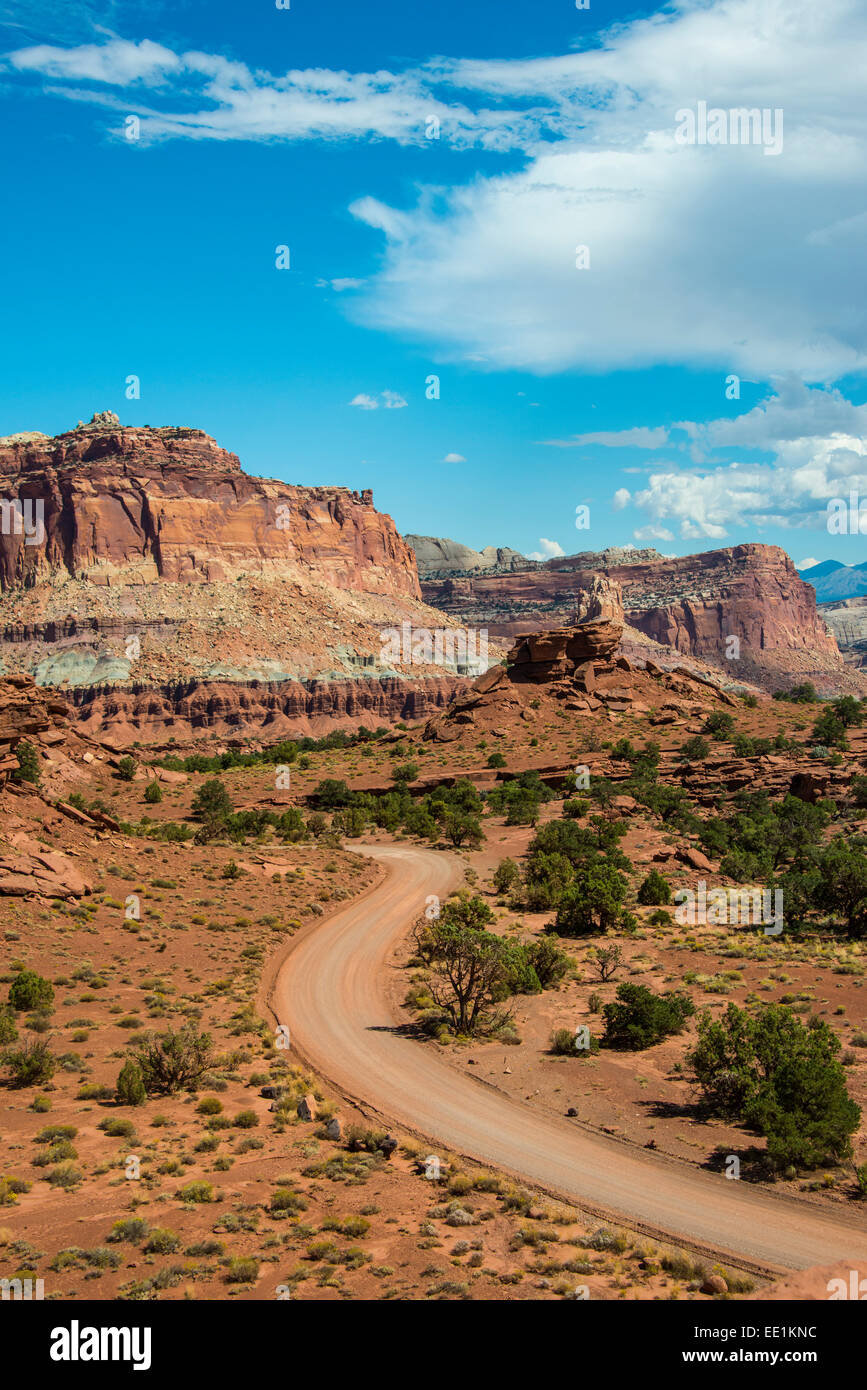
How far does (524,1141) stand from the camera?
1730 centimetres

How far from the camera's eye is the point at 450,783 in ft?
215

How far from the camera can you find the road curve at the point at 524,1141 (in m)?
13.7

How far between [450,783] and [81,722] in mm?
80918

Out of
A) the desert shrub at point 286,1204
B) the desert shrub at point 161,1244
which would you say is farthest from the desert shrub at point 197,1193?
the desert shrub at point 161,1244

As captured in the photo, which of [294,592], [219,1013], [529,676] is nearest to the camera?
[219,1013]

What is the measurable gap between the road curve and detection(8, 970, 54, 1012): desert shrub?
6.38 meters

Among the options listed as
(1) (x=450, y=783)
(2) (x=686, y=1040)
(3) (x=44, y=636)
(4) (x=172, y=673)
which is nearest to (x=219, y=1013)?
(2) (x=686, y=1040)

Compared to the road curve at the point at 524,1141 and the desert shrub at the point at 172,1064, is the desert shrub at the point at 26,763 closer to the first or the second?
the road curve at the point at 524,1141

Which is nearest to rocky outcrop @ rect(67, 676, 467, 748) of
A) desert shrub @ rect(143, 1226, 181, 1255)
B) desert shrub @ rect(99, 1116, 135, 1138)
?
desert shrub @ rect(99, 1116, 135, 1138)

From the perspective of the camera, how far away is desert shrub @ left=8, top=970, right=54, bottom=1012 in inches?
931

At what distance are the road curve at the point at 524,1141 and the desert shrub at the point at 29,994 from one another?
6.38 m

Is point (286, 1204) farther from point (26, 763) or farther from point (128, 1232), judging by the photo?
point (26, 763)

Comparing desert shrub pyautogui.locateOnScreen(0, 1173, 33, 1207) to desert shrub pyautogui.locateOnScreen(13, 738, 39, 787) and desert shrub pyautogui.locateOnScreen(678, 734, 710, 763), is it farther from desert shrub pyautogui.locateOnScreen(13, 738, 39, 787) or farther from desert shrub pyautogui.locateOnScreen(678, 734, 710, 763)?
desert shrub pyautogui.locateOnScreen(678, 734, 710, 763)
